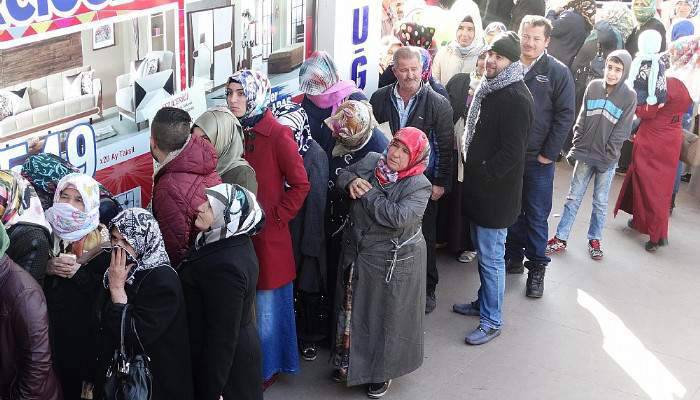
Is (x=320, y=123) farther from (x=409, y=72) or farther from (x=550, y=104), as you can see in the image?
(x=550, y=104)

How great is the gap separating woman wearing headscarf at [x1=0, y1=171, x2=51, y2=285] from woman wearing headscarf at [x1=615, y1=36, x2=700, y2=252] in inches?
191

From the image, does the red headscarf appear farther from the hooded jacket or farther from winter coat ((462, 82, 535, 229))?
the hooded jacket

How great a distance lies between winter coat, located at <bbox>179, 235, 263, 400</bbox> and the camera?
3.12 metres

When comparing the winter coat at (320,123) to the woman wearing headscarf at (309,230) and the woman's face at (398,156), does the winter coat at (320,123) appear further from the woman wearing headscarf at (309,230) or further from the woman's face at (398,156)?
the woman's face at (398,156)

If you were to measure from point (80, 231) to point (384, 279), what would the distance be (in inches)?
59.9

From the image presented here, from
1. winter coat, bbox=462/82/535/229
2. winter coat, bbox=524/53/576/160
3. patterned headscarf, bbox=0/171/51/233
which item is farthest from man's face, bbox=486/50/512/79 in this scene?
patterned headscarf, bbox=0/171/51/233

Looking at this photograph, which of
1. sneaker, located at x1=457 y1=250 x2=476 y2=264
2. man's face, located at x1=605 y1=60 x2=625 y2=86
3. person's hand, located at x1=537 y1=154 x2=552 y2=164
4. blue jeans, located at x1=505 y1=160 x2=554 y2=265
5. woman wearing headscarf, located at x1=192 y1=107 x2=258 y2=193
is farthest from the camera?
sneaker, located at x1=457 y1=250 x2=476 y2=264

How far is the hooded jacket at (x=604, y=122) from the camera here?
6145 mm

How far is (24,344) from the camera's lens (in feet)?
9.53

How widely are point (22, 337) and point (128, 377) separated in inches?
15.9

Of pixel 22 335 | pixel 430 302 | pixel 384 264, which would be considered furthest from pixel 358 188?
pixel 22 335

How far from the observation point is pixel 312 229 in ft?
14.9

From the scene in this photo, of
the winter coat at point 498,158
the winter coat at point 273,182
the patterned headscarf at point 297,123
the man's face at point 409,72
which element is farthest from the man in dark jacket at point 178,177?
the winter coat at point 498,158

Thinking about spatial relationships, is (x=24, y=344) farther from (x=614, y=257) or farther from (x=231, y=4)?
(x=614, y=257)
